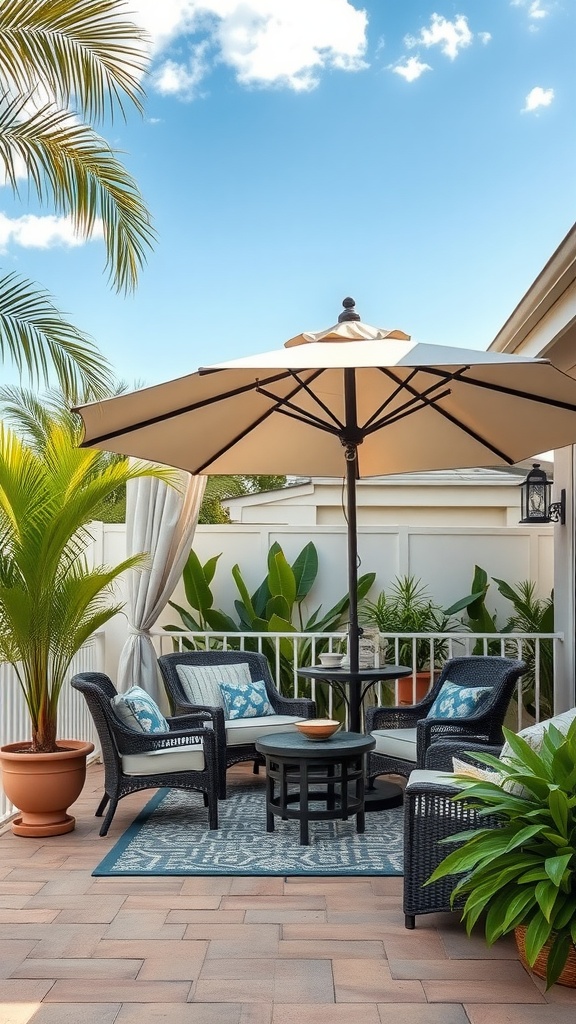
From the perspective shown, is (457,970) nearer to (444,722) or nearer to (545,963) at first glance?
(545,963)

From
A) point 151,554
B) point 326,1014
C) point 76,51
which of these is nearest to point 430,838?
point 326,1014

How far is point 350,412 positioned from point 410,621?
2.72 metres

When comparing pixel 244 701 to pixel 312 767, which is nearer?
pixel 312 767

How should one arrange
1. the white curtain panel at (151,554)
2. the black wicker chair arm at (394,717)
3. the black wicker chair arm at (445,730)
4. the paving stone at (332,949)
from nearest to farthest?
the paving stone at (332,949) < the black wicker chair arm at (445,730) < the black wicker chair arm at (394,717) < the white curtain panel at (151,554)

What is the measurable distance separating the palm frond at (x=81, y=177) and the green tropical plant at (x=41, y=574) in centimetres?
142

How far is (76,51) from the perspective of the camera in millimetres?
5371

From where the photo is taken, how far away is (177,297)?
76.4ft

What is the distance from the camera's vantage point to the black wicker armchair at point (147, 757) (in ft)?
16.4

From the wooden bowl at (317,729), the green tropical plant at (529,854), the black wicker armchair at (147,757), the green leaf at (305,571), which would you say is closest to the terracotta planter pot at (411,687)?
the green leaf at (305,571)

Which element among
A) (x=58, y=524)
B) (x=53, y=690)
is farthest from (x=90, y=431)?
(x=53, y=690)

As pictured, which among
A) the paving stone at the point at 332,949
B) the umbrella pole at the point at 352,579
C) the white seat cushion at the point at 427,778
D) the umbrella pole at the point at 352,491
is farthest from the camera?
the umbrella pole at the point at 352,579

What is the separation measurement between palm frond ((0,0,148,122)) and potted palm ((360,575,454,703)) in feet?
13.5

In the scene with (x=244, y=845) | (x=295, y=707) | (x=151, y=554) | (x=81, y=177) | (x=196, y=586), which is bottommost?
(x=244, y=845)

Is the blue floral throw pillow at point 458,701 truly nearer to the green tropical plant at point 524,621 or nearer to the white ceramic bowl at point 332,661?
the white ceramic bowl at point 332,661
